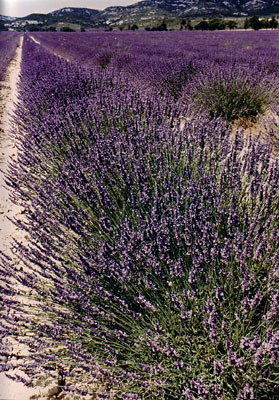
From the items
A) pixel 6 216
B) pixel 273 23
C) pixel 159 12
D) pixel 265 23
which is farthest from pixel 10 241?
pixel 159 12

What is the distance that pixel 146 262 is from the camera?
1.30 meters

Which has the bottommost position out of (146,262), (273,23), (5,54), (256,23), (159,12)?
(146,262)

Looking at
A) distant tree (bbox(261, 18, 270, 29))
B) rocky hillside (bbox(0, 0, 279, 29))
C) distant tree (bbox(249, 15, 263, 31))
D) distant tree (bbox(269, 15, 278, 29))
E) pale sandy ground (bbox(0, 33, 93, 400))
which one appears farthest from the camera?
rocky hillside (bbox(0, 0, 279, 29))

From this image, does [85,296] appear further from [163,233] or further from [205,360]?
[205,360]

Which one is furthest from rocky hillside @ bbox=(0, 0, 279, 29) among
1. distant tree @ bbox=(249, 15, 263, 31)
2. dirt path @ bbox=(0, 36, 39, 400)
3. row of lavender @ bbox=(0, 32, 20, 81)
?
dirt path @ bbox=(0, 36, 39, 400)

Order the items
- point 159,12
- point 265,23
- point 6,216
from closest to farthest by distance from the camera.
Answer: point 6,216 → point 265,23 → point 159,12

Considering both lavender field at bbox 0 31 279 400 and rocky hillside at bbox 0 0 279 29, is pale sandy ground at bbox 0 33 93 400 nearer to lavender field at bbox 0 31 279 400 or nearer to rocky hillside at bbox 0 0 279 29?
lavender field at bbox 0 31 279 400

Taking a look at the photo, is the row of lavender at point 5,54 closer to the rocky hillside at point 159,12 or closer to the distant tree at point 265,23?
the distant tree at point 265,23

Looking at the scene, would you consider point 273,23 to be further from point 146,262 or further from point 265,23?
point 146,262

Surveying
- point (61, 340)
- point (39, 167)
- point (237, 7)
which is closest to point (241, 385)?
point (61, 340)

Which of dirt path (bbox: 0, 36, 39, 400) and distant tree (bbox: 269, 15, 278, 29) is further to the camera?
distant tree (bbox: 269, 15, 278, 29)

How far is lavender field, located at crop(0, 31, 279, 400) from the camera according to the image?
107 cm

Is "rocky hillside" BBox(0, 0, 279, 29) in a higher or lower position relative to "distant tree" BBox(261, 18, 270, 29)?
higher

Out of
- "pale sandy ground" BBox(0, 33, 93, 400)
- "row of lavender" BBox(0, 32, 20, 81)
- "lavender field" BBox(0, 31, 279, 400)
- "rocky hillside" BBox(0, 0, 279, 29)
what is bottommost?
"pale sandy ground" BBox(0, 33, 93, 400)
